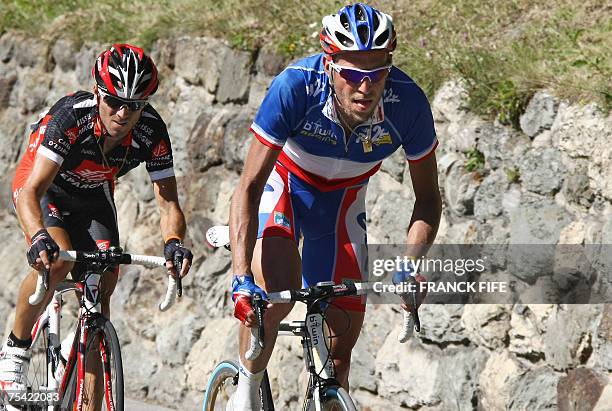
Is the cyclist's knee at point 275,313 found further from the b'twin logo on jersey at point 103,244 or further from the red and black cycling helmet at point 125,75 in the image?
the b'twin logo on jersey at point 103,244

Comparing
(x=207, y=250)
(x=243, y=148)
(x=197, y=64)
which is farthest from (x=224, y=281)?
(x=197, y=64)

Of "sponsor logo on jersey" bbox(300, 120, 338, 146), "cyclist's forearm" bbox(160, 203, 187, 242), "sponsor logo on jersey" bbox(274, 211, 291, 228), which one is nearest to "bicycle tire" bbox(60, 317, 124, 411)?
"cyclist's forearm" bbox(160, 203, 187, 242)

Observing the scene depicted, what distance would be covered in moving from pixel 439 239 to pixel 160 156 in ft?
6.90

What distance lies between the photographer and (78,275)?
20.1ft

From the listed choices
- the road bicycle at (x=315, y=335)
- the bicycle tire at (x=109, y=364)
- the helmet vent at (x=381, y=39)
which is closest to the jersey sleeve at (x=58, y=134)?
the bicycle tire at (x=109, y=364)

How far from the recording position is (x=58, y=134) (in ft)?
18.9

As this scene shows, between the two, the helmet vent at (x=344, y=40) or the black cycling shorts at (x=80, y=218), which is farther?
the black cycling shorts at (x=80, y=218)

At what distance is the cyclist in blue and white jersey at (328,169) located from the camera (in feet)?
15.3

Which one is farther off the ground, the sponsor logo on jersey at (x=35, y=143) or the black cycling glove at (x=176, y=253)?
the sponsor logo on jersey at (x=35, y=143)

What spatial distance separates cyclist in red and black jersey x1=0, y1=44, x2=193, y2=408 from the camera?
223 inches

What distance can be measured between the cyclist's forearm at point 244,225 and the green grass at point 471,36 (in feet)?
8.58

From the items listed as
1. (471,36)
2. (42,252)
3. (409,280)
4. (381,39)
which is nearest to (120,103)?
(42,252)

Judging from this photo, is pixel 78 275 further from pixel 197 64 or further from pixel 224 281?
pixel 197 64

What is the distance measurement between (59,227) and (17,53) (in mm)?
7136
